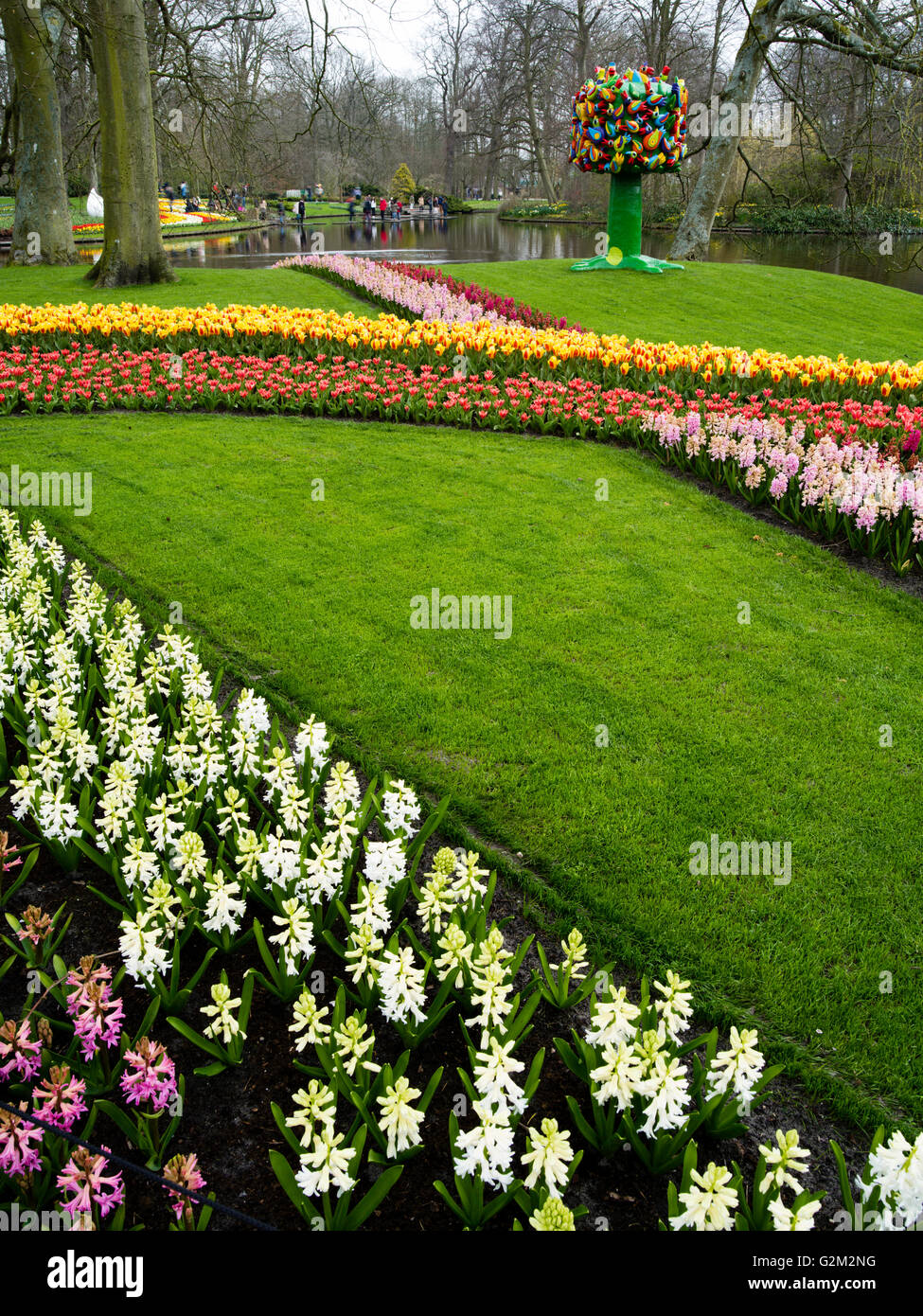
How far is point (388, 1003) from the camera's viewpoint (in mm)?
2539

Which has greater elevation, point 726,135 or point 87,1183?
point 726,135

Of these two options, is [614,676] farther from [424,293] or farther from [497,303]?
[424,293]

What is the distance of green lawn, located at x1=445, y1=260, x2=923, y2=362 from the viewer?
47.1ft

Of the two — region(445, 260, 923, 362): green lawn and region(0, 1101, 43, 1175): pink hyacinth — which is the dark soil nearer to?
region(0, 1101, 43, 1175): pink hyacinth

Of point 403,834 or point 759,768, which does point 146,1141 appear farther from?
point 759,768

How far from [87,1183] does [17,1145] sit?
0.81ft

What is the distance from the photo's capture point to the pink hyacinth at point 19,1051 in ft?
7.55

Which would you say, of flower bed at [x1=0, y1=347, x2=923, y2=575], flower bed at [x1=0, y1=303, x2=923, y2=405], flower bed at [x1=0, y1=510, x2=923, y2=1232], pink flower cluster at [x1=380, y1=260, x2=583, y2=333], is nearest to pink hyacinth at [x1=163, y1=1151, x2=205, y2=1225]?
flower bed at [x1=0, y1=510, x2=923, y2=1232]

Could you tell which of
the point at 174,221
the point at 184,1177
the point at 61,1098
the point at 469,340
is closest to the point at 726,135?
the point at 469,340

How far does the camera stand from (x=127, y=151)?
49.7 ft

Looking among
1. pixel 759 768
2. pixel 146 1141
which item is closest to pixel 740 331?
pixel 759 768

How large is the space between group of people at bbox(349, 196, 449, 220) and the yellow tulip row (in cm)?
4129

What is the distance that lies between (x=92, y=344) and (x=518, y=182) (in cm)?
7643

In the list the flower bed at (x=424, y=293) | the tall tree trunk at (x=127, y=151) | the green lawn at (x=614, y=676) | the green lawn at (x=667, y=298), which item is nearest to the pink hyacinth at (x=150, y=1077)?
the green lawn at (x=614, y=676)
